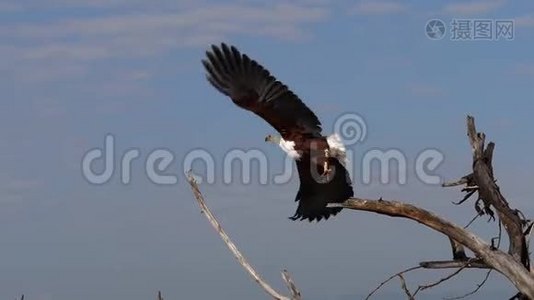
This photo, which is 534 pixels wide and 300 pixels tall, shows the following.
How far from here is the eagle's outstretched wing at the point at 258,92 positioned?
9.53m

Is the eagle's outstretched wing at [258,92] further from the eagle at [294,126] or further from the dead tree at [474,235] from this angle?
the dead tree at [474,235]

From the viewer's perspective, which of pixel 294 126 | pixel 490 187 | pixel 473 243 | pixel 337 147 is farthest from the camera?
pixel 294 126

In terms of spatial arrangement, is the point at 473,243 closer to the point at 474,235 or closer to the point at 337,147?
the point at 474,235

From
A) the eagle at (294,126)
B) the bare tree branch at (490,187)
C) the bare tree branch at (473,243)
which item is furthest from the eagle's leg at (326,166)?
the bare tree branch at (490,187)

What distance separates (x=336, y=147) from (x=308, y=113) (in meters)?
0.56

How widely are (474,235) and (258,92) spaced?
A: 2938mm

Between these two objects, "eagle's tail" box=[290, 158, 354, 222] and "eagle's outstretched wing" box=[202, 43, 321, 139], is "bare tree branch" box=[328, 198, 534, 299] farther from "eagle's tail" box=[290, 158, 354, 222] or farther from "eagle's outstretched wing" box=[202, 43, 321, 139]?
"eagle's outstretched wing" box=[202, 43, 321, 139]

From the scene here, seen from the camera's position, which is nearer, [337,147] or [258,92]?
[337,147]

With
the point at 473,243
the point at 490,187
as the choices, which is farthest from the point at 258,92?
the point at 473,243

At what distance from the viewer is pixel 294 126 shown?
31.2 feet

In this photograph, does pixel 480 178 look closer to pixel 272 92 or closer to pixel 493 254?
pixel 493 254

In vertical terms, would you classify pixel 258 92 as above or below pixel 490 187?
above

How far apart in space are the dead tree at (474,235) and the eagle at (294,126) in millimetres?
1264

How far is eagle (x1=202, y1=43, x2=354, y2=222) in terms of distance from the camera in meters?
9.21
